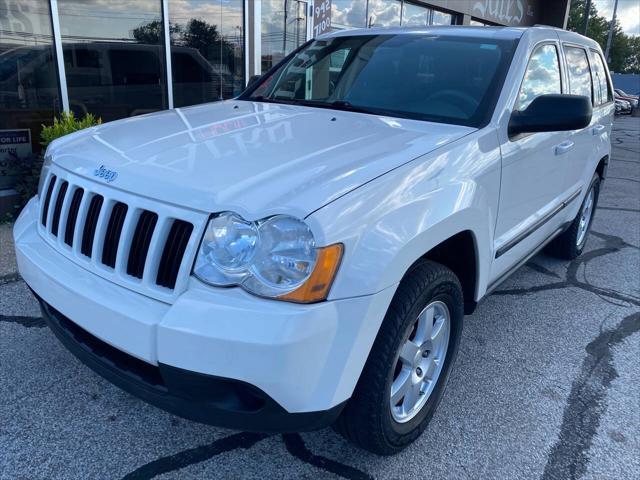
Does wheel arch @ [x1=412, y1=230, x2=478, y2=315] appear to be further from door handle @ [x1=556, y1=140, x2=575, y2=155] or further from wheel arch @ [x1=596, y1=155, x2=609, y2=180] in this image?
wheel arch @ [x1=596, y1=155, x2=609, y2=180]

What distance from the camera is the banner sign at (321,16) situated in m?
9.24

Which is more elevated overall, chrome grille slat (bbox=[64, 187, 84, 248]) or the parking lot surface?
chrome grille slat (bbox=[64, 187, 84, 248])

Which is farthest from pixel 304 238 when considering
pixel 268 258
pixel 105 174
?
pixel 105 174

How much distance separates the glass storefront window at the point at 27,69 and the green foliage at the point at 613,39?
60.3 meters

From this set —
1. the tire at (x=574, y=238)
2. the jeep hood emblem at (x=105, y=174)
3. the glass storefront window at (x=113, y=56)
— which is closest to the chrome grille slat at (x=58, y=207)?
the jeep hood emblem at (x=105, y=174)

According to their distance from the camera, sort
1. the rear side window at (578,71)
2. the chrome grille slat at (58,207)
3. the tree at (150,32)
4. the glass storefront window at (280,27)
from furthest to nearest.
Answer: the glass storefront window at (280,27) → the tree at (150,32) → the rear side window at (578,71) → the chrome grille slat at (58,207)

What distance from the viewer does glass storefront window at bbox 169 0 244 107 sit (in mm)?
7246

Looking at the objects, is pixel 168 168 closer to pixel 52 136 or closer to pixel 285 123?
pixel 285 123

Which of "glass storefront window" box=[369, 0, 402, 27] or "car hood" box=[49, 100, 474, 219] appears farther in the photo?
"glass storefront window" box=[369, 0, 402, 27]

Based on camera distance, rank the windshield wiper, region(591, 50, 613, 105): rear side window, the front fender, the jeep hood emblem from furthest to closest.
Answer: region(591, 50, 613, 105): rear side window, the windshield wiper, the jeep hood emblem, the front fender

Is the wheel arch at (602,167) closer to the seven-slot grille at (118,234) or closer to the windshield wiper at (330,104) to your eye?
the windshield wiper at (330,104)

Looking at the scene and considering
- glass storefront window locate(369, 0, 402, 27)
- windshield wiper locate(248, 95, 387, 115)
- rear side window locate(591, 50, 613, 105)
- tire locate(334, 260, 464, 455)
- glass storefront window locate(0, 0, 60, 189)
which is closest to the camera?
tire locate(334, 260, 464, 455)

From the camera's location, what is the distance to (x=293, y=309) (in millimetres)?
1603

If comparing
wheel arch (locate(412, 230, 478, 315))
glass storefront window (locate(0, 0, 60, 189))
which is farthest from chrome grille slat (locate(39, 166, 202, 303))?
glass storefront window (locate(0, 0, 60, 189))
